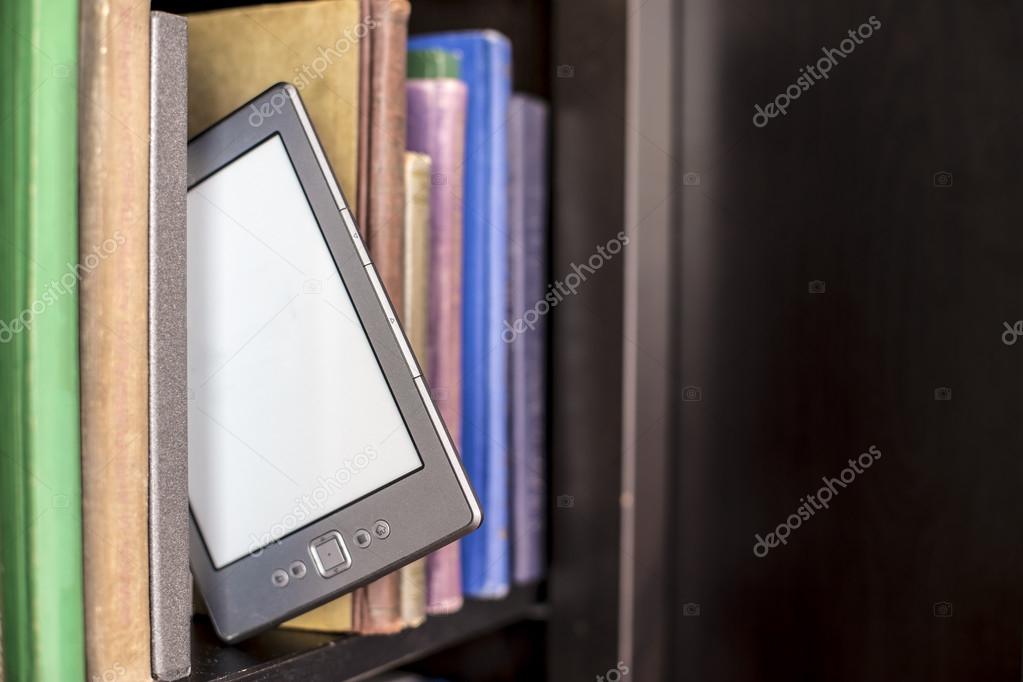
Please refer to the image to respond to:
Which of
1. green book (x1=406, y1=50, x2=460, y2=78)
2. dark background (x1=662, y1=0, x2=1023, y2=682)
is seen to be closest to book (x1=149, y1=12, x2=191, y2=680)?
green book (x1=406, y1=50, x2=460, y2=78)

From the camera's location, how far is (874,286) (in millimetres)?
706

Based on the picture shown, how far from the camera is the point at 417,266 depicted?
0.73 m

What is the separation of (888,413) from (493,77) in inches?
15.3

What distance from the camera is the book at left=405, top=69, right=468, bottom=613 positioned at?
76cm

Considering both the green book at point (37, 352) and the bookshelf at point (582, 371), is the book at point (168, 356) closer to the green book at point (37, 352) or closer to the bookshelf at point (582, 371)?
the green book at point (37, 352)

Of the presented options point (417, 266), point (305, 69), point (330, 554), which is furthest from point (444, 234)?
point (330, 554)

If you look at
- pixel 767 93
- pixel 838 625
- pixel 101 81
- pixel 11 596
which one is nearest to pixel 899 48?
pixel 767 93

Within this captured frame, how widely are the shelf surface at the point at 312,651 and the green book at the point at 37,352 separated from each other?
9 cm

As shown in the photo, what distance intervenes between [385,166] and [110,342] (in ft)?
0.74

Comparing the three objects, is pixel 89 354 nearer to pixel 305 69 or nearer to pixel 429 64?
pixel 305 69

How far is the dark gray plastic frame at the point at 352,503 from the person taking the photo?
60cm

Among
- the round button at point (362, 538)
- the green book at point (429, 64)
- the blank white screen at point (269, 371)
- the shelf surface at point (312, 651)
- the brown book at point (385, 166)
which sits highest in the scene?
the green book at point (429, 64)

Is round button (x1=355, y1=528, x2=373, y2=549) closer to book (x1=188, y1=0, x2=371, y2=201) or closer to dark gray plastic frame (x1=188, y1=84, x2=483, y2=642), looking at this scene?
dark gray plastic frame (x1=188, y1=84, x2=483, y2=642)

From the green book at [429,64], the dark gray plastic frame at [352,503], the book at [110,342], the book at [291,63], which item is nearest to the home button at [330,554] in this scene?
the dark gray plastic frame at [352,503]
